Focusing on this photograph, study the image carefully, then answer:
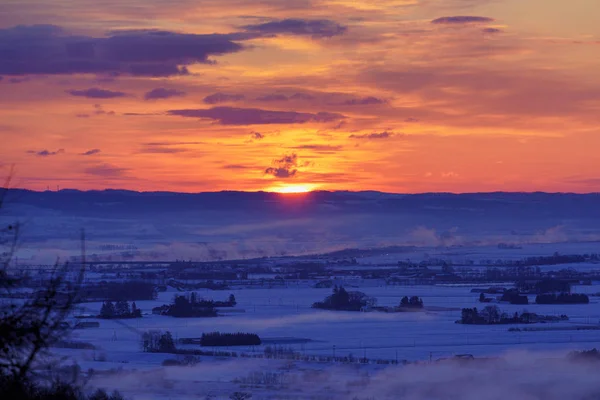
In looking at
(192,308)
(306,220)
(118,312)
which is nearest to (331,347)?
(118,312)

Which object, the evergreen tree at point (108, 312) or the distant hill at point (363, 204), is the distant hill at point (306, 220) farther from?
the evergreen tree at point (108, 312)

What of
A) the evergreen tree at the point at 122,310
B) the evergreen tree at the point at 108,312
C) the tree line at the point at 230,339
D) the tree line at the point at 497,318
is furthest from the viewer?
the evergreen tree at the point at 122,310

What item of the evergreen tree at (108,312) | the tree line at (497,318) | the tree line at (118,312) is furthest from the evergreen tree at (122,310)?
the tree line at (497,318)

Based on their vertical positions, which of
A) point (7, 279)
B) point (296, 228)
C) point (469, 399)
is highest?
point (296, 228)

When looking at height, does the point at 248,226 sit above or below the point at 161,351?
above

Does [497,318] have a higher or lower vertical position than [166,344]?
higher

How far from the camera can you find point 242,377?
85.5 ft

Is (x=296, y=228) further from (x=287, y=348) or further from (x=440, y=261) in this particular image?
(x=287, y=348)

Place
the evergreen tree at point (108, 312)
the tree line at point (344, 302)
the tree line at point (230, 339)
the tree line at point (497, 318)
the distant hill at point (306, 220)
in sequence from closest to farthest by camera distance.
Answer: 1. the tree line at point (230, 339)
2. the evergreen tree at point (108, 312)
3. the tree line at point (497, 318)
4. the tree line at point (344, 302)
5. the distant hill at point (306, 220)

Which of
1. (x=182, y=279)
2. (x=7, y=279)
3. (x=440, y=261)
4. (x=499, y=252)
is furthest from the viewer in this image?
(x=499, y=252)

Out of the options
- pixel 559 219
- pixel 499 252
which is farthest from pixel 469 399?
pixel 559 219

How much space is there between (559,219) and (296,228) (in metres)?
35.9

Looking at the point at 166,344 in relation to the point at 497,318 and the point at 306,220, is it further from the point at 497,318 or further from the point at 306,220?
the point at 306,220

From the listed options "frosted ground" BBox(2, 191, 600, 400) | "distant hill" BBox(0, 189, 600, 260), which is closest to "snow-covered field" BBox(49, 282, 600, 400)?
"frosted ground" BBox(2, 191, 600, 400)
